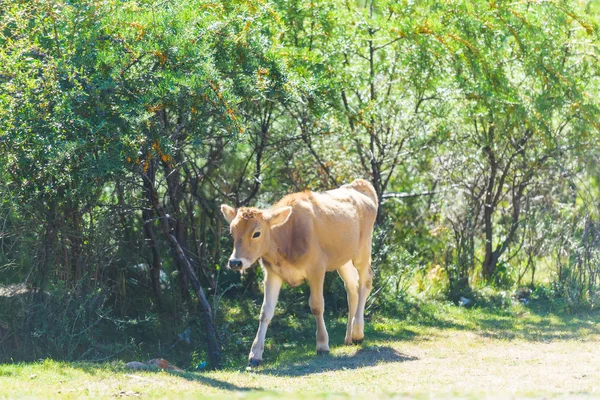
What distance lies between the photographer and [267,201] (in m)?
16.4

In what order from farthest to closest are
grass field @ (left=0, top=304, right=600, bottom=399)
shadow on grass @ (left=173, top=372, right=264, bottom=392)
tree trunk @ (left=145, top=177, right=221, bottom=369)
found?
tree trunk @ (left=145, top=177, right=221, bottom=369) → shadow on grass @ (left=173, top=372, right=264, bottom=392) → grass field @ (left=0, top=304, right=600, bottom=399)

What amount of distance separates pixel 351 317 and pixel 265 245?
2075mm

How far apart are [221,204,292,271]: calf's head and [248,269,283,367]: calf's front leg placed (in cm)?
54

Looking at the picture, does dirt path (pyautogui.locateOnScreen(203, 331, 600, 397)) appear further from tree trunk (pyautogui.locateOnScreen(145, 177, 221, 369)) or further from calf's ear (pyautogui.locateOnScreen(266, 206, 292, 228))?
calf's ear (pyautogui.locateOnScreen(266, 206, 292, 228))

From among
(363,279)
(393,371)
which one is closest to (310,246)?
(363,279)

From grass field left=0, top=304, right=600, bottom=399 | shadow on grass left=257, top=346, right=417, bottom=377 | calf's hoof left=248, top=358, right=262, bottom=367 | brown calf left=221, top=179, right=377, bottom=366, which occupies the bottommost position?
calf's hoof left=248, top=358, right=262, bottom=367

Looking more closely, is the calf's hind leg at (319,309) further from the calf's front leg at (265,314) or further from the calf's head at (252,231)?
the calf's head at (252,231)

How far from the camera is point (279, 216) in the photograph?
1209 cm

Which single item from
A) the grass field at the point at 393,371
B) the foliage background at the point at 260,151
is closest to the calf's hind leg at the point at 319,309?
the grass field at the point at 393,371

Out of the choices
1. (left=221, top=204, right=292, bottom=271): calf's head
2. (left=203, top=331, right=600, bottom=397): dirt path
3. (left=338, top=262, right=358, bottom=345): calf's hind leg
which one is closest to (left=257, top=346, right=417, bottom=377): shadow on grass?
(left=203, top=331, right=600, bottom=397): dirt path

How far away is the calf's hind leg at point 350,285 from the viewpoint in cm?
1334

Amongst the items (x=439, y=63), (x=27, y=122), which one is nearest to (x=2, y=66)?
(x=27, y=122)

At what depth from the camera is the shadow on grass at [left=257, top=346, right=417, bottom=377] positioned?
435 inches

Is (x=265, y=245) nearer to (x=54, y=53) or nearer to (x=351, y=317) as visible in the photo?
(x=351, y=317)
